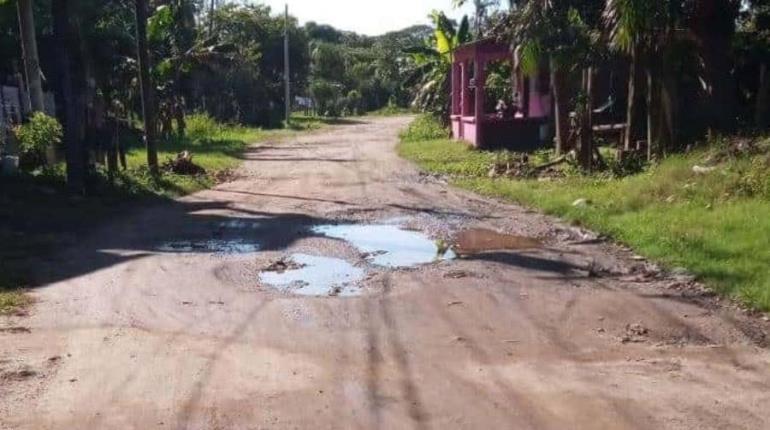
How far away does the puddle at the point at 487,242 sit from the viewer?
33.1 feet

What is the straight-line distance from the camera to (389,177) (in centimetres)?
1947

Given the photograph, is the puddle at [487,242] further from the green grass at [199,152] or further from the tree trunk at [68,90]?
the green grass at [199,152]

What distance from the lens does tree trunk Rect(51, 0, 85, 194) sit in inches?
564

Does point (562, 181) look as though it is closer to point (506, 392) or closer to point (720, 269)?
point (720, 269)

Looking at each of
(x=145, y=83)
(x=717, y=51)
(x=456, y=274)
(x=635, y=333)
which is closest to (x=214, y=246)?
(x=456, y=274)

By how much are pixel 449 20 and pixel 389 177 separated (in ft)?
55.6

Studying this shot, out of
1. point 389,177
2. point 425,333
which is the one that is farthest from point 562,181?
point 425,333

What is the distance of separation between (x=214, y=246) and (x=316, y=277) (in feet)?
8.19

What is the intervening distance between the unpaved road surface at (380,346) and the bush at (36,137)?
5530 millimetres

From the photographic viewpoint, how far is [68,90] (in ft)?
47.0

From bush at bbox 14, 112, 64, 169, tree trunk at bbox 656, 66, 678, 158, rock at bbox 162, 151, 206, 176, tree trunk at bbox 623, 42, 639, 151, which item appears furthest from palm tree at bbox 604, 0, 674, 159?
bush at bbox 14, 112, 64, 169

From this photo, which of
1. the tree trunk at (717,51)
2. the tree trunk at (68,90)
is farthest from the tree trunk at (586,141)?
the tree trunk at (68,90)

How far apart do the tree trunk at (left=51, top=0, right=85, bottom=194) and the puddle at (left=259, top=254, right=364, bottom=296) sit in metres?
6.66

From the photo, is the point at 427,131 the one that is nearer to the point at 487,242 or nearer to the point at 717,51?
the point at 717,51
